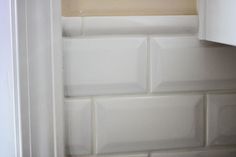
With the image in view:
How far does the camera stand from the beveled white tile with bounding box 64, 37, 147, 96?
740 mm

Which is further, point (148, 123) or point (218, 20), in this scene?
point (148, 123)

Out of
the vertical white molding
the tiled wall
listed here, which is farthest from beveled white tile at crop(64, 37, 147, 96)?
the vertical white molding

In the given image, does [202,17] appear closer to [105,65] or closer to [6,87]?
[105,65]

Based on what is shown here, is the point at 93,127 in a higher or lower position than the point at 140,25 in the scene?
lower

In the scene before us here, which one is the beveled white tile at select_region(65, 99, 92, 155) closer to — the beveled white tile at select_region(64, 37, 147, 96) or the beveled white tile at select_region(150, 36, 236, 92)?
the beveled white tile at select_region(64, 37, 147, 96)

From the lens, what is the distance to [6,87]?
2.25 feet

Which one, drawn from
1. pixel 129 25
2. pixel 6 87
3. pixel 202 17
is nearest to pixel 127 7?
pixel 129 25

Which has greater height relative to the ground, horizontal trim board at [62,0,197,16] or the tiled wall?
horizontal trim board at [62,0,197,16]

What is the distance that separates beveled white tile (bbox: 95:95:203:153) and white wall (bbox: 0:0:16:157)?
0.15 metres

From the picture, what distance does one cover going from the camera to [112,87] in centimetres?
76

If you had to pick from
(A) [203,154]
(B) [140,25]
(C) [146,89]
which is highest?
(B) [140,25]

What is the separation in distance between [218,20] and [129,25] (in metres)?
0.16

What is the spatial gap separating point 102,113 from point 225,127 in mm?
244

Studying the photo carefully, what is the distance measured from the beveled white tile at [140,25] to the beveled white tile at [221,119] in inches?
5.6
